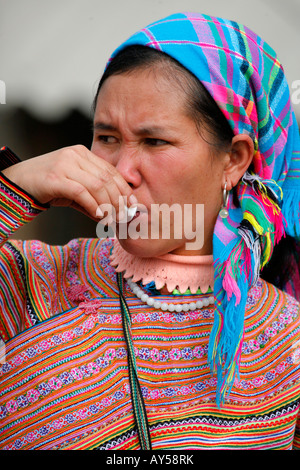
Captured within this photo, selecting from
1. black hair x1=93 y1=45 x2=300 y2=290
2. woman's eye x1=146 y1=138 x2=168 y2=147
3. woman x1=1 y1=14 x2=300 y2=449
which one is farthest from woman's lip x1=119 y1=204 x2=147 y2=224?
black hair x1=93 y1=45 x2=300 y2=290

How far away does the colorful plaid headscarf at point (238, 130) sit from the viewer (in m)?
1.53

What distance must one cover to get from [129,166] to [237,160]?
0.39 meters

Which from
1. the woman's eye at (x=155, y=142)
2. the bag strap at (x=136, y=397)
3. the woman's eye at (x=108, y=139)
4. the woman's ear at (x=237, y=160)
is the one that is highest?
the woman's eye at (x=155, y=142)

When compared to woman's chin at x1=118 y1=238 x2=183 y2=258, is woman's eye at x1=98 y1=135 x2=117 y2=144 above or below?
above

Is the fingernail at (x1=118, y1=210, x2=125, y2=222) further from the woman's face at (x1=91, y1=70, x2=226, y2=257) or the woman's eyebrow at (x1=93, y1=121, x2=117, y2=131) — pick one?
the woman's eyebrow at (x1=93, y1=121, x2=117, y2=131)

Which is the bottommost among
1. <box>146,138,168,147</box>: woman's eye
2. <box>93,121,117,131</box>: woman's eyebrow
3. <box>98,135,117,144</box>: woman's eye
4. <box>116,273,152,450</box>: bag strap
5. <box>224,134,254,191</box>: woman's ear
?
<box>116,273,152,450</box>: bag strap

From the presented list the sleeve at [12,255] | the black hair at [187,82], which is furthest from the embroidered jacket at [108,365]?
the black hair at [187,82]

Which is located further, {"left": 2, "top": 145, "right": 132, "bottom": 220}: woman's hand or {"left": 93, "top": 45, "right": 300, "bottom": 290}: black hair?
{"left": 93, "top": 45, "right": 300, "bottom": 290}: black hair

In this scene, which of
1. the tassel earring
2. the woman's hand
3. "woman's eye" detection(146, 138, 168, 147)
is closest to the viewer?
the woman's hand

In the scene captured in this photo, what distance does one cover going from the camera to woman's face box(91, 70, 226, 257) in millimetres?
1492

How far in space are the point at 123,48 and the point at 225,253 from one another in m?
0.73

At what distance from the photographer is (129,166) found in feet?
4.92

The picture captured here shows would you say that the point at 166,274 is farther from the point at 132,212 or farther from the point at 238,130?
the point at 238,130

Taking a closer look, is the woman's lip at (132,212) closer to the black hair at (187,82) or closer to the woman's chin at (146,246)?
the woman's chin at (146,246)
